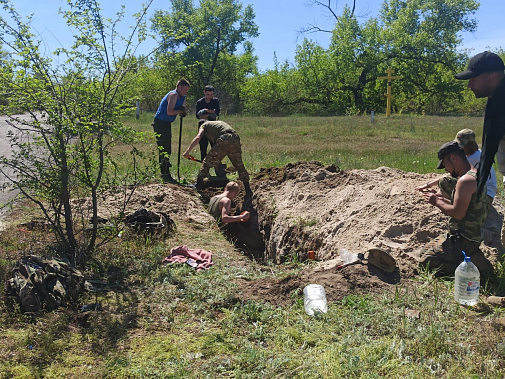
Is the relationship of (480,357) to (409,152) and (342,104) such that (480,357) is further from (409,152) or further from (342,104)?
(342,104)

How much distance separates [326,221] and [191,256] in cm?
234

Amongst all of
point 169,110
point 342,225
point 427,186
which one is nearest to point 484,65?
point 427,186

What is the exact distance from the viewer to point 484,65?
464 centimetres

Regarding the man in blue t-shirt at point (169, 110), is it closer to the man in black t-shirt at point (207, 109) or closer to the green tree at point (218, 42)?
the man in black t-shirt at point (207, 109)

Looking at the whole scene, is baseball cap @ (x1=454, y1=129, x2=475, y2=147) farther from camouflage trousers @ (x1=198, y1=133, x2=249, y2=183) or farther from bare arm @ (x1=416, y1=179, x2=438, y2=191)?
camouflage trousers @ (x1=198, y1=133, x2=249, y2=183)

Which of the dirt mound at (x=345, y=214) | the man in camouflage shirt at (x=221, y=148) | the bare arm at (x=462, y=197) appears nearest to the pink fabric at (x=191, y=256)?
the dirt mound at (x=345, y=214)

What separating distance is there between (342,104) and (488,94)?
1694 inches

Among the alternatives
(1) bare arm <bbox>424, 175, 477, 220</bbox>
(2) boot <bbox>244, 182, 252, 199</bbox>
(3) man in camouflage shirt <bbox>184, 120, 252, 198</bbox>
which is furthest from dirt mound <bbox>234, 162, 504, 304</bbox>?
(1) bare arm <bbox>424, 175, 477, 220</bbox>

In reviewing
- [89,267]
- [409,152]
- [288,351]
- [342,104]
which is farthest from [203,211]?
[342,104]

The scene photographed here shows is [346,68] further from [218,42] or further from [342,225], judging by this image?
[342,225]

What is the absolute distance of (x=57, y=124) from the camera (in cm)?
538

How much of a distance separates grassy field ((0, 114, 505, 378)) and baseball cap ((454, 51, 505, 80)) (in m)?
2.04

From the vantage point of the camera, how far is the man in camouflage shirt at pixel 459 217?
16.3ft

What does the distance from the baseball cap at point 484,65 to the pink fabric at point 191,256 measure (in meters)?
3.46
